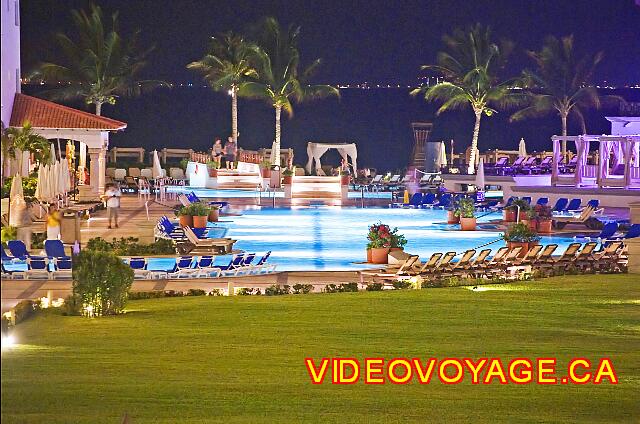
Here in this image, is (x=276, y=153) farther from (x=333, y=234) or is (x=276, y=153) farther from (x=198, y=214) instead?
(x=198, y=214)

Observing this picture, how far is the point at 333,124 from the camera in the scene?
6259 centimetres

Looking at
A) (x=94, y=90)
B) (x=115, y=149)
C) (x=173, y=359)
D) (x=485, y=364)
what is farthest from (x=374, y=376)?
(x=115, y=149)

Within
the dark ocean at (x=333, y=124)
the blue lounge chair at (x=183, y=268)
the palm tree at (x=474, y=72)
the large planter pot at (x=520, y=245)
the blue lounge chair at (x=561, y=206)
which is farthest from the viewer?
the dark ocean at (x=333, y=124)

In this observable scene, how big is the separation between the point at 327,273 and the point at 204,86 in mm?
41022

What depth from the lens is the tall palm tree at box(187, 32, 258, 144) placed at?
5262cm

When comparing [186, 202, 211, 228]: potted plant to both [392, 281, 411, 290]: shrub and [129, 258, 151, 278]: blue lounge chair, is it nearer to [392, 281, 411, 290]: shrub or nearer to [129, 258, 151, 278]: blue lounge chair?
[129, 258, 151, 278]: blue lounge chair

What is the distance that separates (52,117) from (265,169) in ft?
48.5

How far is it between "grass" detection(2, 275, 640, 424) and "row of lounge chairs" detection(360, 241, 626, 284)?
5.06 ft

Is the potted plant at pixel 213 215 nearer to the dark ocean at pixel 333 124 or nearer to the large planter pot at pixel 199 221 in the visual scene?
the large planter pot at pixel 199 221

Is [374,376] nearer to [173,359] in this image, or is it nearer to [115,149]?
[173,359]

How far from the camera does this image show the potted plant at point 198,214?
2804 cm

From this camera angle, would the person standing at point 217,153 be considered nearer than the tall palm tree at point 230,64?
Yes

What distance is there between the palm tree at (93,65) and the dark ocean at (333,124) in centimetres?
1028

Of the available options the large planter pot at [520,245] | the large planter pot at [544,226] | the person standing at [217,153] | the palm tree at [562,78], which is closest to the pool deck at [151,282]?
the large planter pot at [520,245]
